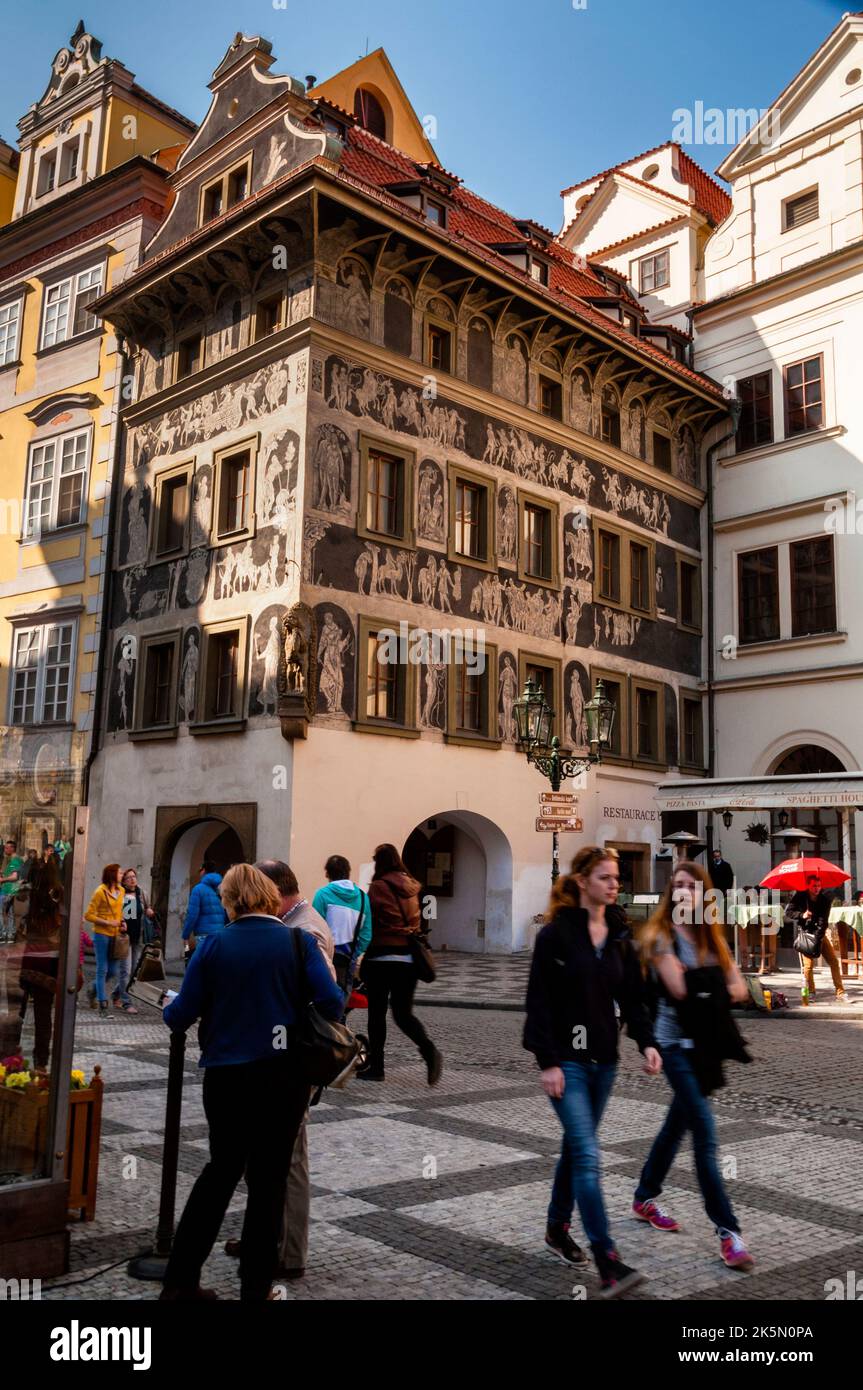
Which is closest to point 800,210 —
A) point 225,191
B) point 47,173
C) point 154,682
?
point 225,191

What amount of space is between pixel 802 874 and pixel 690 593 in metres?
14.3

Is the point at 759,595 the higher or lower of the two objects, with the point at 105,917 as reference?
higher

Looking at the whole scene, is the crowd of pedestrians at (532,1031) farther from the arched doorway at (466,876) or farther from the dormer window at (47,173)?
the dormer window at (47,173)

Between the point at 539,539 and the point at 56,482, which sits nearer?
the point at 539,539

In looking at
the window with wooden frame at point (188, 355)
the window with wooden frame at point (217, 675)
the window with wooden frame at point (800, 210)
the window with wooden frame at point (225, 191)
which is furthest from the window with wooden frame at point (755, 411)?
the window with wooden frame at point (217, 675)

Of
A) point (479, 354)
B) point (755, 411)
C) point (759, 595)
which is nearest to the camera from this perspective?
point (479, 354)

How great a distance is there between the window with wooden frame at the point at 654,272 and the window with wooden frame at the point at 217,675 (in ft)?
60.6

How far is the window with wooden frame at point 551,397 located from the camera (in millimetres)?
27344

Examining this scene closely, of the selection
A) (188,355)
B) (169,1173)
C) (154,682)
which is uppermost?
(188,355)

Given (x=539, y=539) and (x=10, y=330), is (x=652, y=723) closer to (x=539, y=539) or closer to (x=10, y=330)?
(x=539, y=539)

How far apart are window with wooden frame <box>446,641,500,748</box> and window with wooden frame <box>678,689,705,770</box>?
720cm

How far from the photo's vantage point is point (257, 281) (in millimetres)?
23750

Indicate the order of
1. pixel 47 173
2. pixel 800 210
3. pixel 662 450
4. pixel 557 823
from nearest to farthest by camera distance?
1. pixel 557 823
2. pixel 47 173
3. pixel 800 210
4. pixel 662 450

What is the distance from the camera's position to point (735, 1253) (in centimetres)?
529
